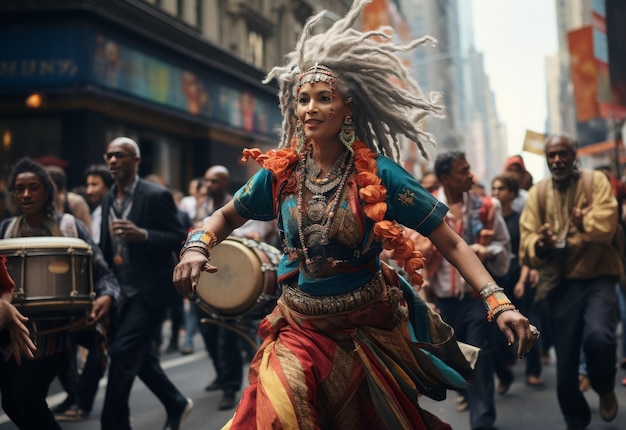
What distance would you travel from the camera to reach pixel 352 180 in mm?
4352

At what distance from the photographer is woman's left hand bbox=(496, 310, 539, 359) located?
3.75 metres

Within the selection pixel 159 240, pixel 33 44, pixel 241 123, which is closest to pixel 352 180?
pixel 159 240

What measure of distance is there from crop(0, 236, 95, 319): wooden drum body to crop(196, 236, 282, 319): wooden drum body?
142 cm

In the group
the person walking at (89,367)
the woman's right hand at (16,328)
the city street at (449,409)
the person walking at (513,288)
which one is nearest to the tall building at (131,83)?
the person walking at (89,367)

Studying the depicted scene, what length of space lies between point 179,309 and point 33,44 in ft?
28.5

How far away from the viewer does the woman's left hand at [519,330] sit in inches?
148

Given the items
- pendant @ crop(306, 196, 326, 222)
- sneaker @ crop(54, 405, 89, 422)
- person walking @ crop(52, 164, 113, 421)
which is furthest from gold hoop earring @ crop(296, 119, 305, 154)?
sneaker @ crop(54, 405, 89, 422)

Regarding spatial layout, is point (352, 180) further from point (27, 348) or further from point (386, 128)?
point (27, 348)

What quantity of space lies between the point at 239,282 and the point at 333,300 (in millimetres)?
2855

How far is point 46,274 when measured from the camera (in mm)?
5590

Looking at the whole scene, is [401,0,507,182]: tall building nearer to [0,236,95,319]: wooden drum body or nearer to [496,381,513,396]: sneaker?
[496,381,513,396]: sneaker

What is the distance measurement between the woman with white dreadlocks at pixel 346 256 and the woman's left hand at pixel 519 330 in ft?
0.08

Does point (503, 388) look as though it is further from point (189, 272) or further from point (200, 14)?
point (200, 14)

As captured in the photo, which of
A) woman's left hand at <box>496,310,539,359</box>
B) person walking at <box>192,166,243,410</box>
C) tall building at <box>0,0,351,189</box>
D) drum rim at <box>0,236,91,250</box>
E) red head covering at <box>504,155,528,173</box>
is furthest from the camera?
tall building at <box>0,0,351,189</box>
